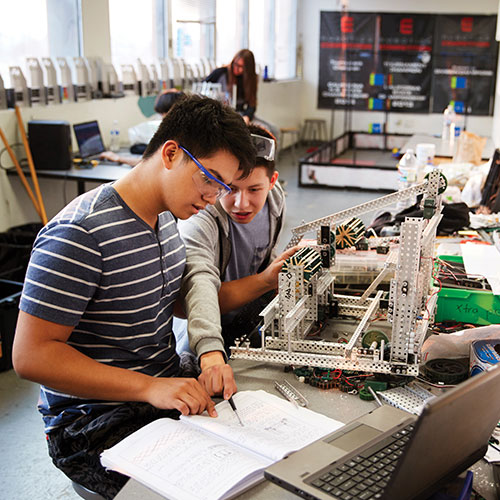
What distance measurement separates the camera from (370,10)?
1009 centimetres

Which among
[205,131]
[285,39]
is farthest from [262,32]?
[205,131]

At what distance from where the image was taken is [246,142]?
60.9 inches

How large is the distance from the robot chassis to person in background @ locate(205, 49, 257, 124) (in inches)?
199

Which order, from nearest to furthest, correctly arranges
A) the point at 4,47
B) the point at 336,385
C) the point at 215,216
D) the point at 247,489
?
1. the point at 247,489
2. the point at 336,385
3. the point at 215,216
4. the point at 4,47

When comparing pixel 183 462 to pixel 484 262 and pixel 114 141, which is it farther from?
pixel 114 141

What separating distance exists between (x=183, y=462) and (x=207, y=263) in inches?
29.2

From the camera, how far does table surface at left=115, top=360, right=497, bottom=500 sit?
3.90 feet

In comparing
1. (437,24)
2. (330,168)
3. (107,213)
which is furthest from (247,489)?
(437,24)

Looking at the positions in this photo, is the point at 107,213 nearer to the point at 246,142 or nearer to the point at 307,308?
the point at 246,142

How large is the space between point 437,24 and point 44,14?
6.82 metres

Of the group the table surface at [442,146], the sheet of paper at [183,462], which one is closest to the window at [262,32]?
the table surface at [442,146]

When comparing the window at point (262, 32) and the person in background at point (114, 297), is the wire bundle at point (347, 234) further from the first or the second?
the window at point (262, 32)

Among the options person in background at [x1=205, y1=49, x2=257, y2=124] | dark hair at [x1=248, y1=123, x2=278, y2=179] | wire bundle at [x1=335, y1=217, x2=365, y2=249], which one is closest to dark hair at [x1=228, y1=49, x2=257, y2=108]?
person in background at [x1=205, y1=49, x2=257, y2=124]

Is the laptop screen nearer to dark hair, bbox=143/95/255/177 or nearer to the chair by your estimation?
dark hair, bbox=143/95/255/177
